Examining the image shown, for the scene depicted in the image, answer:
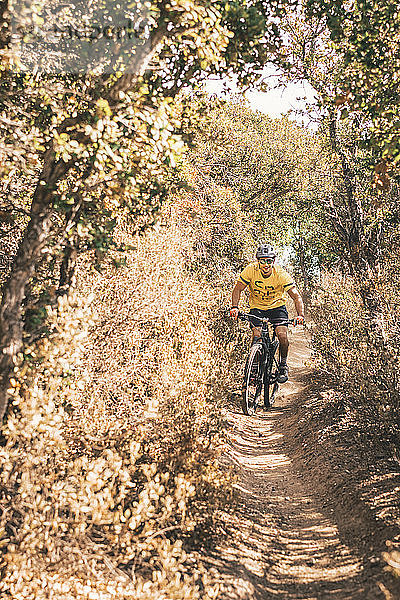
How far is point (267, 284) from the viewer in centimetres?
799

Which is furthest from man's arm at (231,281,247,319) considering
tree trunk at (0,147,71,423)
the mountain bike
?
tree trunk at (0,147,71,423)

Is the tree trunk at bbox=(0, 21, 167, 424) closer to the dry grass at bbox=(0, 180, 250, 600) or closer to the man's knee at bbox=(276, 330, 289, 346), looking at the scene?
the dry grass at bbox=(0, 180, 250, 600)

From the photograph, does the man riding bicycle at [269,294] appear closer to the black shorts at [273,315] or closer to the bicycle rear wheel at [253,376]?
the black shorts at [273,315]

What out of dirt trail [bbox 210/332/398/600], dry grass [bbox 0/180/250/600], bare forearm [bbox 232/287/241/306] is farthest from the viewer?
bare forearm [bbox 232/287/241/306]

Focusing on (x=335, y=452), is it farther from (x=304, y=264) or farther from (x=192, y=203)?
(x=304, y=264)

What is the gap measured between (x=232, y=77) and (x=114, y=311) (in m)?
2.86

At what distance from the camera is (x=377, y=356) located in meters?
6.04

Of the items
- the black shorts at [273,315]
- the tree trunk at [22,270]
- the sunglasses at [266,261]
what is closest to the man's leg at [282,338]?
the black shorts at [273,315]

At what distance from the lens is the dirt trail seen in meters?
3.98

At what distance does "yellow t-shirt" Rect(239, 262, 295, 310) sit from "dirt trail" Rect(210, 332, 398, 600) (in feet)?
7.24

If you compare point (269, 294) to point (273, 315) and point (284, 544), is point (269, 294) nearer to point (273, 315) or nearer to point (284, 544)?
point (273, 315)

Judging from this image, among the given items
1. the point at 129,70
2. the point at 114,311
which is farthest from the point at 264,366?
the point at 129,70

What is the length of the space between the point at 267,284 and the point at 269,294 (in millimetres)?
179

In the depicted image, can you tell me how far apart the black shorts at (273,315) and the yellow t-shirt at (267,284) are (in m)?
0.11
